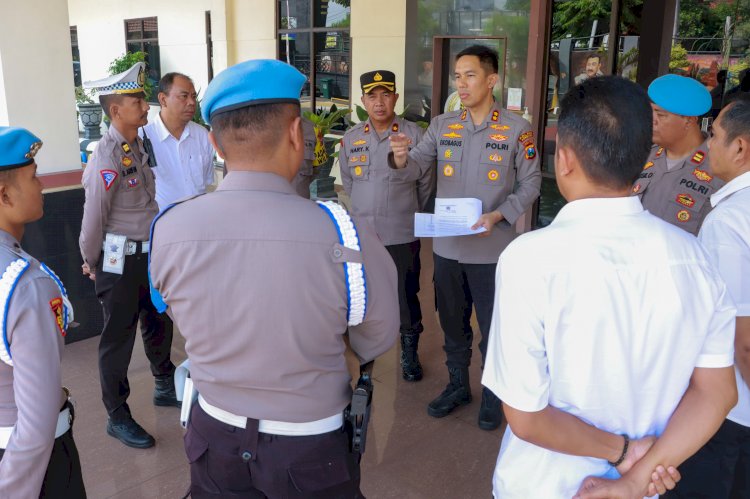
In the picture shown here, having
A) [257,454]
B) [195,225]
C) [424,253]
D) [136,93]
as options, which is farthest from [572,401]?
[424,253]

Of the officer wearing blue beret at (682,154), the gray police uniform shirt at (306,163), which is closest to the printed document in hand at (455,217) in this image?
the officer wearing blue beret at (682,154)

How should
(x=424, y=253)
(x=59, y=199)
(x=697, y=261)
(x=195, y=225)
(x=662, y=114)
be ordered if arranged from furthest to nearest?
(x=424, y=253) < (x=59, y=199) < (x=662, y=114) < (x=195, y=225) < (x=697, y=261)

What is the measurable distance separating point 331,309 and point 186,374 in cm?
50

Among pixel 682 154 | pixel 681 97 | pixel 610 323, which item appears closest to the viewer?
pixel 610 323

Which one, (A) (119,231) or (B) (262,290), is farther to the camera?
(A) (119,231)

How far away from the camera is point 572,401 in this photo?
1.30m

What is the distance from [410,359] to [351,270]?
2477 millimetres

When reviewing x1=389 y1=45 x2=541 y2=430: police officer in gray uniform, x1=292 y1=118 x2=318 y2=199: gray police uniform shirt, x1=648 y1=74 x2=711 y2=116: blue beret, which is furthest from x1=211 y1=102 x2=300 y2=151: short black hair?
x1=292 y1=118 x2=318 y2=199: gray police uniform shirt

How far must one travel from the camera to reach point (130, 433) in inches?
121

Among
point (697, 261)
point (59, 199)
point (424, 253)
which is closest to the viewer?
point (697, 261)

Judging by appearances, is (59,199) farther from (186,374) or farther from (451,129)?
(186,374)

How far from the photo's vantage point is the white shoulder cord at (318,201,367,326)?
55.7 inches

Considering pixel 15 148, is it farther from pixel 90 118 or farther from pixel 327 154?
pixel 90 118

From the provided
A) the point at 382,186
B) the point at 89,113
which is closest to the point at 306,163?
the point at 382,186
